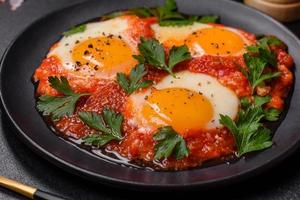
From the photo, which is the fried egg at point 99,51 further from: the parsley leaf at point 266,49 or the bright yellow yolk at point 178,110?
the parsley leaf at point 266,49

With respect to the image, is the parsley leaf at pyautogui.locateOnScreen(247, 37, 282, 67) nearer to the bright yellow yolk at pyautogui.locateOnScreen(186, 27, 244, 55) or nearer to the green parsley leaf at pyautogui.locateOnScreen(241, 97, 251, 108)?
the bright yellow yolk at pyautogui.locateOnScreen(186, 27, 244, 55)

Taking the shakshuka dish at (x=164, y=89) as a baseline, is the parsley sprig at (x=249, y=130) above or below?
below

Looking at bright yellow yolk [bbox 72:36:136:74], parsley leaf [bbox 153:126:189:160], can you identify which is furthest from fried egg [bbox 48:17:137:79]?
parsley leaf [bbox 153:126:189:160]

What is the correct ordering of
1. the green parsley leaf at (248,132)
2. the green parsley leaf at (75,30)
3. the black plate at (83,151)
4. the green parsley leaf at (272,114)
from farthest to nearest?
the green parsley leaf at (75,30), the green parsley leaf at (272,114), the green parsley leaf at (248,132), the black plate at (83,151)

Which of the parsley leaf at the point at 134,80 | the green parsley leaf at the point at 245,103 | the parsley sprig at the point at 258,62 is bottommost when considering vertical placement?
the green parsley leaf at the point at 245,103

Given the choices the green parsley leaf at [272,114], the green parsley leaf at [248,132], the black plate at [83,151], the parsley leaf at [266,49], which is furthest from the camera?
the parsley leaf at [266,49]

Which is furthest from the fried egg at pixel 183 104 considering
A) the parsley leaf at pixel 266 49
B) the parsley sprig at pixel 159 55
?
the parsley leaf at pixel 266 49

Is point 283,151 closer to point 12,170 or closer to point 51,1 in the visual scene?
point 12,170

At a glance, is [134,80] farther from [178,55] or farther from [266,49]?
[266,49]
